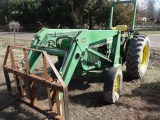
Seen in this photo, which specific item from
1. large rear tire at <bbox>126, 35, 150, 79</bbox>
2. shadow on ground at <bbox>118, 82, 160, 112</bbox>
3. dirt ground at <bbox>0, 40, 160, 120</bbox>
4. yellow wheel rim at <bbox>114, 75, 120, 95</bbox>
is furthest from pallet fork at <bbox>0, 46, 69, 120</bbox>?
large rear tire at <bbox>126, 35, 150, 79</bbox>

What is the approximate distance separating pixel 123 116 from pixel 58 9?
2426cm

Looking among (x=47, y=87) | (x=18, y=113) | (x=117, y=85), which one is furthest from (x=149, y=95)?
(x=18, y=113)

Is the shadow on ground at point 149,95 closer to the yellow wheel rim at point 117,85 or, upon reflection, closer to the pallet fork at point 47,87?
the yellow wheel rim at point 117,85

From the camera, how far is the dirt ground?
13.9 ft

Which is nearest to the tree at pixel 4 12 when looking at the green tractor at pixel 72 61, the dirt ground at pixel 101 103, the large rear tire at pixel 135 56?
the dirt ground at pixel 101 103

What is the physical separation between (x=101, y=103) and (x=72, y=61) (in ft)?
4.41

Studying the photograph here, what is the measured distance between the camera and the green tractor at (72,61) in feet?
12.1

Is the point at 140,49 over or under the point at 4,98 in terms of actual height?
over

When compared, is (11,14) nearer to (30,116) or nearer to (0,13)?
(0,13)

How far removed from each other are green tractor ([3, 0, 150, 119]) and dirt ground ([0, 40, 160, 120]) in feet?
0.78

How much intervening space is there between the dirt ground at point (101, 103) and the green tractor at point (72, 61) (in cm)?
24

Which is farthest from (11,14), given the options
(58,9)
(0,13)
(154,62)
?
(154,62)

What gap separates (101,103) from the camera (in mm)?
4758

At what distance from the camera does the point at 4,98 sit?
506cm
